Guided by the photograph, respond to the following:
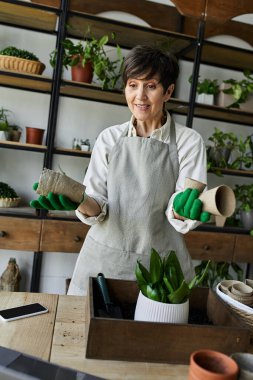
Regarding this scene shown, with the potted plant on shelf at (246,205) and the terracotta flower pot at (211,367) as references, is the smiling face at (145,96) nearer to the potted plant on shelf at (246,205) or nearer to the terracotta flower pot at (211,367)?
the terracotta flower pot at (211,367)

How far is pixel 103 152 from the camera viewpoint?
1.36 metres

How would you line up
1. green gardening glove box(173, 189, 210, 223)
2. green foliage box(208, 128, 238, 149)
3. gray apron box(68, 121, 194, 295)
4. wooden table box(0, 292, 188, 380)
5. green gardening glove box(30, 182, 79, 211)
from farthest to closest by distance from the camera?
green foliage box(208, 128, 238, 149) → gray apron box(68, 121, 194, 295) → green gardening glove box(30, 182, 79, 211) → green gardening glove box(173, 189, 210, 223) → wooden table box(0, 292, 188, 380)

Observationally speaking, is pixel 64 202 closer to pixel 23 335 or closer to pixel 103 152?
pixel 23 335

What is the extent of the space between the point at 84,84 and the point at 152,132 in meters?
0.95

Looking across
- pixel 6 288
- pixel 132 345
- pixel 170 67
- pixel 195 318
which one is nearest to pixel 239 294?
pixel 195 318

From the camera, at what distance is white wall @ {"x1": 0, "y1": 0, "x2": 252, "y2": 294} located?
234cm

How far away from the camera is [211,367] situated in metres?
0.54

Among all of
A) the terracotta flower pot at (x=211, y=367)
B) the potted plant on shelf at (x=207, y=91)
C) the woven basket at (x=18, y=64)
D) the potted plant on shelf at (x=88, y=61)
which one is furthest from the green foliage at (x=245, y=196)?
the terracotta flower pot at (x=211, y=367)

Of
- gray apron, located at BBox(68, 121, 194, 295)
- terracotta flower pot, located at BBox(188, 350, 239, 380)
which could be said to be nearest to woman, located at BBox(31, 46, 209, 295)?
gray apron, located at BBox(68, 121, 194, 295)

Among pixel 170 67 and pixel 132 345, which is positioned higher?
pixel 170 67

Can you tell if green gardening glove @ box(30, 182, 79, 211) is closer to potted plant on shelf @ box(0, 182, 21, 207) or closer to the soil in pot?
potted plant on shelf @ box(0, 182, 21, 207)

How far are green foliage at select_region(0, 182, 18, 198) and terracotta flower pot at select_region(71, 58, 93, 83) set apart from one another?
0.80 meters

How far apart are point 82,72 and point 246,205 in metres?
1.40

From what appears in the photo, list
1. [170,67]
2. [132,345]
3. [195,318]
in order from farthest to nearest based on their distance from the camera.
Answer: [170,67], [195,318], [132,345]
